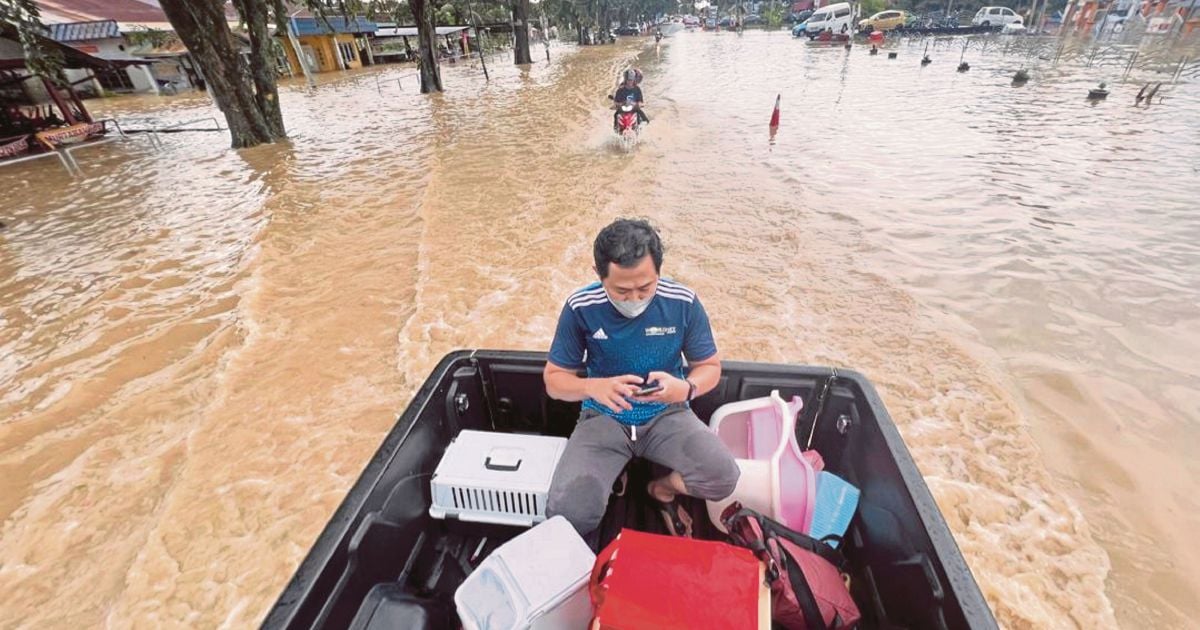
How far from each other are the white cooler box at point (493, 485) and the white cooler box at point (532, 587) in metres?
0.37

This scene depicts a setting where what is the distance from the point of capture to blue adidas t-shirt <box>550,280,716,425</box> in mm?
2295

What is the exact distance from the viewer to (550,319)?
517 centimetres

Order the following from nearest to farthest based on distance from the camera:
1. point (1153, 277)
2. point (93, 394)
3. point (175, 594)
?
point (175, 594)
point (93, 394)
point (1153, 277)

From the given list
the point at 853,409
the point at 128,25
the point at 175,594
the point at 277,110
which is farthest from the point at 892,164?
the point at 128,25

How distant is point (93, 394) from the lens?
426 cm

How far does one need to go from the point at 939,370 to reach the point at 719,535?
124 inches

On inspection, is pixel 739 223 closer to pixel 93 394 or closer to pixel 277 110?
pixel 93 394

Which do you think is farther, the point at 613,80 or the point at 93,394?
the point at 613,80

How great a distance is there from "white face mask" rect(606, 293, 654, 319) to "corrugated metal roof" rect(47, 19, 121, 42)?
124ft

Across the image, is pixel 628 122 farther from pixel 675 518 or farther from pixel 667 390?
pixel 675 518

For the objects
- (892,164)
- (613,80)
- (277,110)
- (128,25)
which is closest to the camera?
(892,164)

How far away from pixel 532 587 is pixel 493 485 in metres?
0.59

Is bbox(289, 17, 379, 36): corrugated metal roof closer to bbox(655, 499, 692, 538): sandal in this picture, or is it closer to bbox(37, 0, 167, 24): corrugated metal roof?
bbox(37, 0, 167, 24): corrugated metal roof

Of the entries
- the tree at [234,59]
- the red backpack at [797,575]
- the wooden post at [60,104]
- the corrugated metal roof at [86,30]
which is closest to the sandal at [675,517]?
the red backpack at [797,575]
